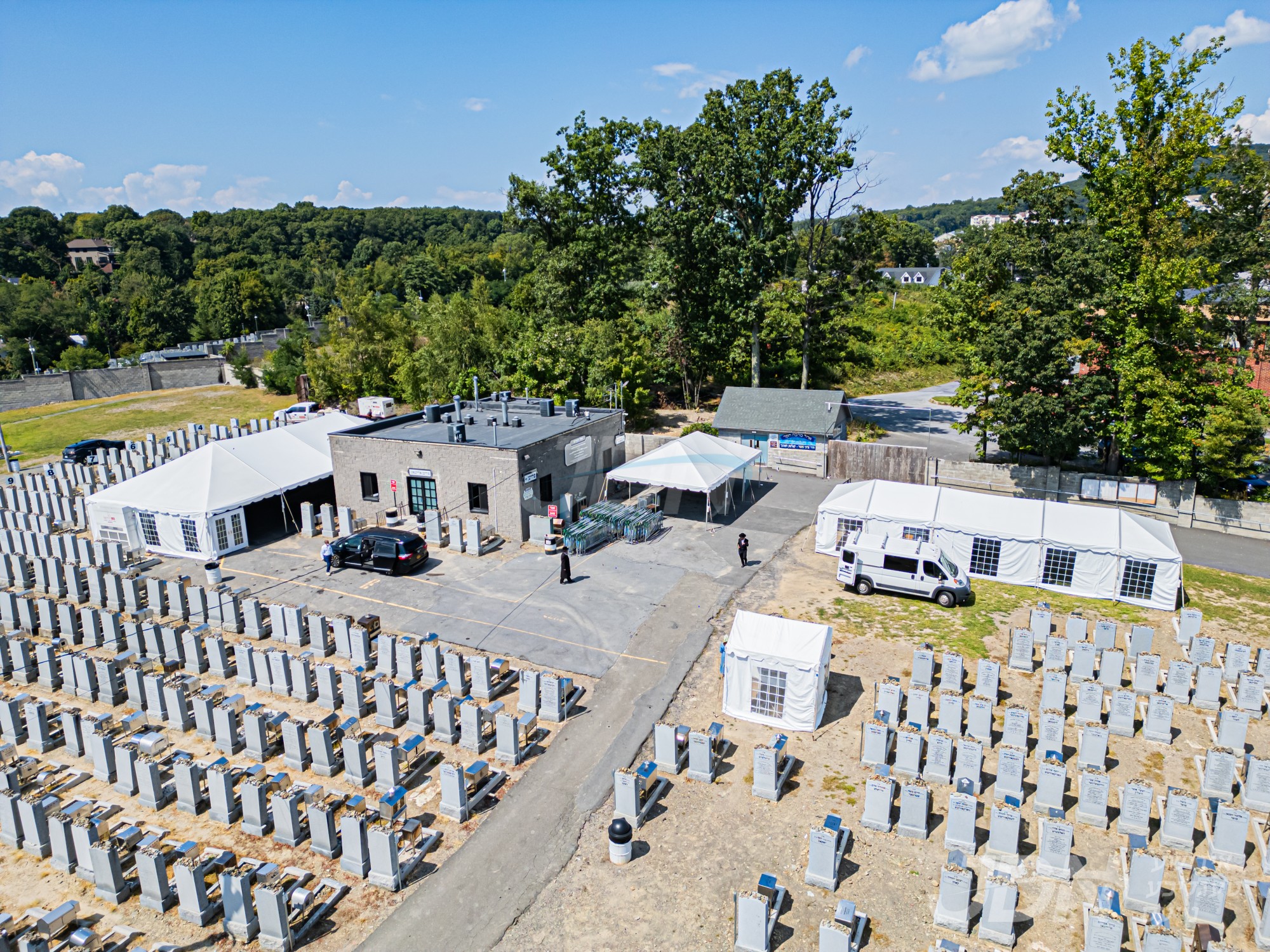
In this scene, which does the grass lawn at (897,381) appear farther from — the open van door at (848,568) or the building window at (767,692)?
the building window at (767,692)

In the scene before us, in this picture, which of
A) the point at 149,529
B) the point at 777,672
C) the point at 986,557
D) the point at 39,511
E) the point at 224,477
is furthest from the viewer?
the point at 39,511

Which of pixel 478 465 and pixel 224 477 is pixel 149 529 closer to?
pixel 224 477

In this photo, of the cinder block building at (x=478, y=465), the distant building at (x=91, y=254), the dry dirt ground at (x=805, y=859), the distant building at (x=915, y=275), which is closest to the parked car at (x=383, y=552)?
the cinder block building at (x=478, y=465)

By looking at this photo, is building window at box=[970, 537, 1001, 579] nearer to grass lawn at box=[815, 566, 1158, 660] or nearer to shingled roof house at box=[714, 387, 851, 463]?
grass lawn at box=[815, 566, 1158, 660]

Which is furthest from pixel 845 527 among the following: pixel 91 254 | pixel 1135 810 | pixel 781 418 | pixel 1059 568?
pixel 91 254

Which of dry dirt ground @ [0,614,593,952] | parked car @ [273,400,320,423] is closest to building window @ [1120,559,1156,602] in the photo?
dry dirt ground @ [0,614,593,952]

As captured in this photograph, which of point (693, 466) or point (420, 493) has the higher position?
point (693, 466)

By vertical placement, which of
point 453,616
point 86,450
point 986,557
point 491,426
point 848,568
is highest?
point 491,426
